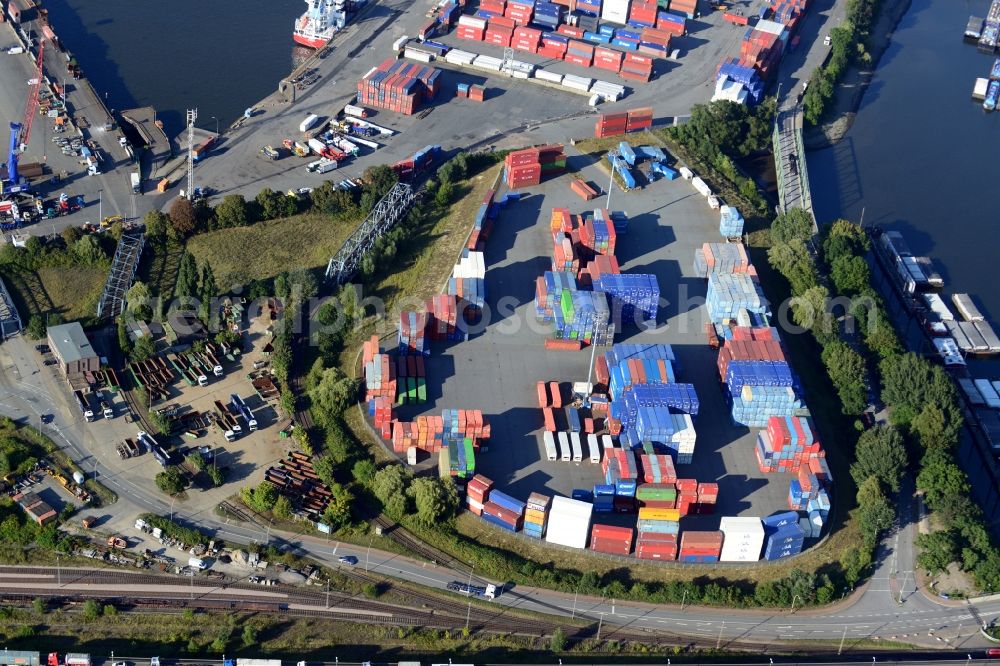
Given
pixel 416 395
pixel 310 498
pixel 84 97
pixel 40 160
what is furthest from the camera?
pixel 84 97

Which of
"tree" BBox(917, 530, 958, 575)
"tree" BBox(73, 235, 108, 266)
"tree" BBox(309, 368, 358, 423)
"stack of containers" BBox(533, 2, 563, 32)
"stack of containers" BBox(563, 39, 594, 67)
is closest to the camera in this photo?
"tree" BBox(917, 530, 958, 575)

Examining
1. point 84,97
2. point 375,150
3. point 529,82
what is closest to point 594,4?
point 529,82

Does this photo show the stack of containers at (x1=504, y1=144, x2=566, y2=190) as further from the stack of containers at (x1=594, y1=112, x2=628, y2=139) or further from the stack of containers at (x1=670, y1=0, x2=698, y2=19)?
the stack of containers at (x1=670, y1=0, x2=698, y2=19)

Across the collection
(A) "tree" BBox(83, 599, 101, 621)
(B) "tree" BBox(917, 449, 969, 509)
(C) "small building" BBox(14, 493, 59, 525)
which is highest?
(B) "tree" BBox(917, 449, 969, 509)

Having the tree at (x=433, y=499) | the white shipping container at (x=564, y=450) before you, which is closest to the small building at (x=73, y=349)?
the tree at (x=433, y=499)

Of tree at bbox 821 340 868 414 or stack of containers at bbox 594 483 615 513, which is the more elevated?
tree at bbox 821 340 868 414

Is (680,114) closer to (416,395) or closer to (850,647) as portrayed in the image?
(416,395)

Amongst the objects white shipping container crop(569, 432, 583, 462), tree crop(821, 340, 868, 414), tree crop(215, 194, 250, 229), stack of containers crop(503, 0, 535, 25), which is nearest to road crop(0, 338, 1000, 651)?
white shipping container crop(569, 432, 583, 462)
